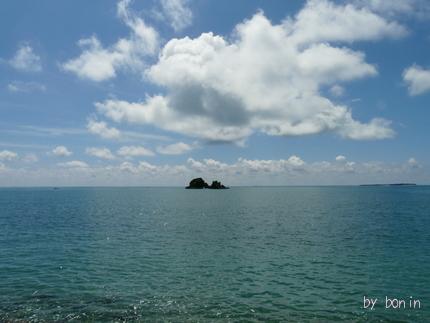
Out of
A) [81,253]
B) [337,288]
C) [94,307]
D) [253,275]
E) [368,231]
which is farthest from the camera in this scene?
[368,231]

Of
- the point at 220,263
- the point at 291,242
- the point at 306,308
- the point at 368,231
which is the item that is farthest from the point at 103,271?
the point at 368,231

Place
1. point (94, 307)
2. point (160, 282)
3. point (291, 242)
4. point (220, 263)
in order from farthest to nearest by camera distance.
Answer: point (291, 242) → point (220, 263) → point (160, 282) → point (94, 307)

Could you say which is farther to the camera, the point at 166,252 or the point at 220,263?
the point at 166,252

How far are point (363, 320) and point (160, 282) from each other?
1848 centimetres

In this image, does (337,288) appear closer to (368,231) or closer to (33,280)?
(33,280)

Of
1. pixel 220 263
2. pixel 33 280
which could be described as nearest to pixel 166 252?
pixel 220 263

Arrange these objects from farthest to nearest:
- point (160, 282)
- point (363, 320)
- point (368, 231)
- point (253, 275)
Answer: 1. point (368, 231)
2. point (253, 275)
3. point (160, 282)
4. point (363, 320)

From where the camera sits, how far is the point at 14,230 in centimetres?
6931

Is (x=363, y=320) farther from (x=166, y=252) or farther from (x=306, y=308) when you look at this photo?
(x=166, y=252)

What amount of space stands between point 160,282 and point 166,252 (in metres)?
14.4

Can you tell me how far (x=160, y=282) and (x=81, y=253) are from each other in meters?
19.0

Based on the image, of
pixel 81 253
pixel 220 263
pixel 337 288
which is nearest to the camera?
pixel 337 288

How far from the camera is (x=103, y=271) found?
1460 inches

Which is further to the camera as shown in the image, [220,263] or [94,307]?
[220,263]
